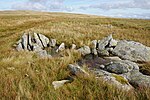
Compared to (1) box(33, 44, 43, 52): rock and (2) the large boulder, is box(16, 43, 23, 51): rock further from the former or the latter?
(2) the large boulder

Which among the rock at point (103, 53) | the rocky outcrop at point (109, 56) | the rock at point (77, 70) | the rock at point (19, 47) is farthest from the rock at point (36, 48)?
the rock at point (77, 70)

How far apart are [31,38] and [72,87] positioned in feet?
42.8

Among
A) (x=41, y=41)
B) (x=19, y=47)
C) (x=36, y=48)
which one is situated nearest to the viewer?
(x=36, y=48)

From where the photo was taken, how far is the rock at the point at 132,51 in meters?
12.0

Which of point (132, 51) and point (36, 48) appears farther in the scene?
point (36, 48)

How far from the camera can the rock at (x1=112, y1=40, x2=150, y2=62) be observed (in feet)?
39.4

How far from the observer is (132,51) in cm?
1266

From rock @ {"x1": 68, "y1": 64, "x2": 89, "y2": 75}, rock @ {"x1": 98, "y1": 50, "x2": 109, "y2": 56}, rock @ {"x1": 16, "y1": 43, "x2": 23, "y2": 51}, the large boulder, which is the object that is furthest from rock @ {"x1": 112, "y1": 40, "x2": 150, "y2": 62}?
rock @ {"x1": 16, "y1": 43, "x2": 23, "y2": 51}

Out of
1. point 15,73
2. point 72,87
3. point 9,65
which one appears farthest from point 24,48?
point 72,87

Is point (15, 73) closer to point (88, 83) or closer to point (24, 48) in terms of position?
point (88, 83)

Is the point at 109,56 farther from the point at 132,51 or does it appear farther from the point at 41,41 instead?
the point at 41,41

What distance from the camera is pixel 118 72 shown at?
8.30 metres

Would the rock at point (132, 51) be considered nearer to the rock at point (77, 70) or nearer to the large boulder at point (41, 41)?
the rock at point (77, 70)

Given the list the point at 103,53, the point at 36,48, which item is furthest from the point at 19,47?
the point at 103,53
